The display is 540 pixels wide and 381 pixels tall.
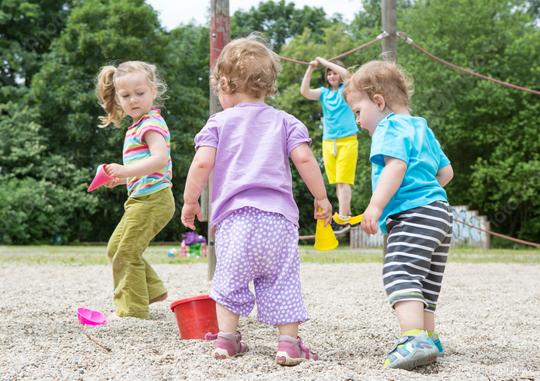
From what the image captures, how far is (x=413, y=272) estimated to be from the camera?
8.50 ft

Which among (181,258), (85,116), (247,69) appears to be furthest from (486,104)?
(247,69)

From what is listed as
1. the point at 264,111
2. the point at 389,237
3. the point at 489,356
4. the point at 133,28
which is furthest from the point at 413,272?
the point at 133,28

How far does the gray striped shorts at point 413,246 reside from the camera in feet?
8.38

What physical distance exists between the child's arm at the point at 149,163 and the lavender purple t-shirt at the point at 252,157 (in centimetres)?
59

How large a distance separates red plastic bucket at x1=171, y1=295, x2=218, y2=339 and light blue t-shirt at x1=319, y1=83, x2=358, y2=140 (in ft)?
10.8

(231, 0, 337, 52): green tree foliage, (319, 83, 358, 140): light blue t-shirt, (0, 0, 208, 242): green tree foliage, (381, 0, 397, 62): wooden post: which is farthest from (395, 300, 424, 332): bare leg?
(231, 0, 337, 52): green tree foliage

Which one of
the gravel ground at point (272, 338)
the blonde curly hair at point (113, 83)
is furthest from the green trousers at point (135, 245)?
the blonde curly hair at point (113, 83)

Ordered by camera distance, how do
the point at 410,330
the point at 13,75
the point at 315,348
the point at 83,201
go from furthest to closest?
the point at 13,75 < the point at 83,201 < the point at 315,348 < the point at 410,330

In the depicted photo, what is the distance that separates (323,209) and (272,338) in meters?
0.81

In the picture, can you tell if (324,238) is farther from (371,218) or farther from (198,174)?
(198,174)

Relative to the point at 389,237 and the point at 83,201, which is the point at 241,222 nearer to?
the point at 389,237

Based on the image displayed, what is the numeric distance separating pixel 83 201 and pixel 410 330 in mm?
18422

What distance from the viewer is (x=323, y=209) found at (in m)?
2.72

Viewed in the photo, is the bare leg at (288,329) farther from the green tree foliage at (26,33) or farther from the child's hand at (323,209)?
the green tree foliage at (26,33)
